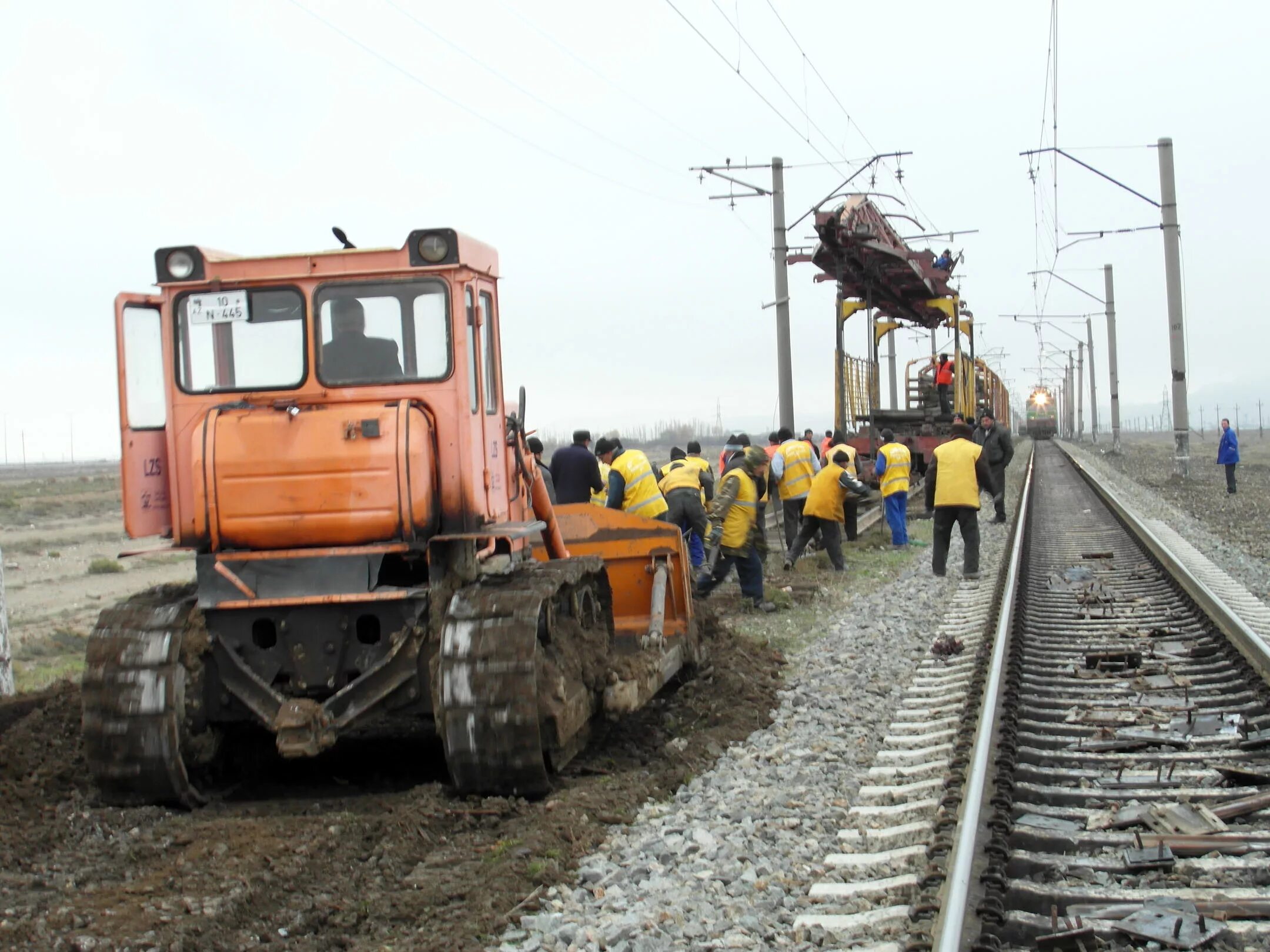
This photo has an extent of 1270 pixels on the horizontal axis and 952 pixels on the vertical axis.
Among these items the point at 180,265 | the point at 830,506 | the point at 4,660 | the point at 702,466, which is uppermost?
the point at 180,265

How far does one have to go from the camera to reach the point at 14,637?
16.4 meters

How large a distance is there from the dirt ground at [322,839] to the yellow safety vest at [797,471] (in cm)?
745

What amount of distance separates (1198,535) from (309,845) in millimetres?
16318

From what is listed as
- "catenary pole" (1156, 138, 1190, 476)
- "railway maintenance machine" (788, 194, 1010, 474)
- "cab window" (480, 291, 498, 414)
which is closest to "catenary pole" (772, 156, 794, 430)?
"railway maintenance machine" (788, 194, 1010, 474)

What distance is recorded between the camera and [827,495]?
15930 mm

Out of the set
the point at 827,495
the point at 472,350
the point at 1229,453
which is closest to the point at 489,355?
the point at 472,350

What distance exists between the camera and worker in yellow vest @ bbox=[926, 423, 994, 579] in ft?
49.4

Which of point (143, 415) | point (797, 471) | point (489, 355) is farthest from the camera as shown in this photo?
point (797, 471)

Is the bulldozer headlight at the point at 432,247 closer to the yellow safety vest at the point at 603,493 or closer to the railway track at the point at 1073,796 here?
the railway track at the point at 1073,796

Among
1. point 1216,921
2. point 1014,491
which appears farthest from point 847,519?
point 1216,921

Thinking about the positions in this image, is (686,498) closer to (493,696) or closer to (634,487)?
(634,487)

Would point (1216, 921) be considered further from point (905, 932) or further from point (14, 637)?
point (14, 637)

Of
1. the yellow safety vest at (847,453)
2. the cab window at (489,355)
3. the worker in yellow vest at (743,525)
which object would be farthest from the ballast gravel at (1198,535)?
the cab window at (489,355)

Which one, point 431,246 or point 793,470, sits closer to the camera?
point 431,246
